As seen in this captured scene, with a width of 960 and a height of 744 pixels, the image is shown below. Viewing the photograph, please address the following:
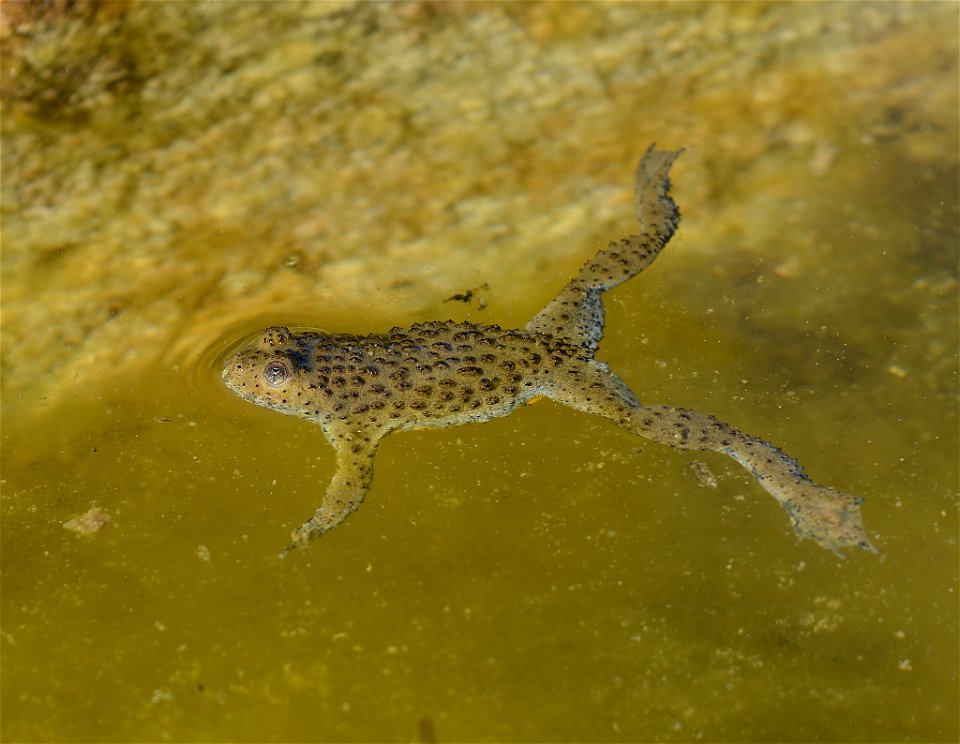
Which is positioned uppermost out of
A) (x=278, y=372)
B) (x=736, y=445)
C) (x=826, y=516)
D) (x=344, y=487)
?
(x=278, y=372)

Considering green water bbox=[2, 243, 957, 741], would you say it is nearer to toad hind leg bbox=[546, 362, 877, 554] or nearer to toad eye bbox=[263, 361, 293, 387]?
toad hind leg bbox=[546, 362, 877, 554]

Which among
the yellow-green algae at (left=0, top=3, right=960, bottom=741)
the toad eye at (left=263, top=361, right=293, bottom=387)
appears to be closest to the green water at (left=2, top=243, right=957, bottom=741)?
the yellow-green algae at (left=0, top=3, right=960, bottom=741)

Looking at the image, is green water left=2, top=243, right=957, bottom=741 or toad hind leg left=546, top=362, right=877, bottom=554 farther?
toad hind leg left=546, top=362, right=877, bottom=554

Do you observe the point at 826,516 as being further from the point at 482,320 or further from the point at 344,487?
the point at 344,487

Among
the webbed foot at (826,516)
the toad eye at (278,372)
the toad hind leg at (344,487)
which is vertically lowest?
the webbed foot at (826,516)

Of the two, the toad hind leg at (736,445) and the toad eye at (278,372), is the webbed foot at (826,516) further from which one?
the toad eye at (278,372)

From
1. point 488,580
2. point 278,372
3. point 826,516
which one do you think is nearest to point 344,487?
point 278,372

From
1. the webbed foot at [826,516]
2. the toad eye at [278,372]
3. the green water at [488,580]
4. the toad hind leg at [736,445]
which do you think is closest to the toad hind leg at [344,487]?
the green water at [488,580]
